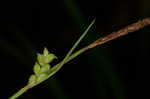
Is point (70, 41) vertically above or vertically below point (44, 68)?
above

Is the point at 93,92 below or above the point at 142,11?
below

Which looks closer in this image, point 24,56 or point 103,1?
point 24,56

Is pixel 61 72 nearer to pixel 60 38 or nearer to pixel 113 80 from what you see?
pixel 60 38

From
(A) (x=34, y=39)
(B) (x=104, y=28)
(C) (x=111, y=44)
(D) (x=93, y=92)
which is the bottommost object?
(D) (x=93, y=92)

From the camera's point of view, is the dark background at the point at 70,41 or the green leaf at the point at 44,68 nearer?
the green leaf at the point at 44,68

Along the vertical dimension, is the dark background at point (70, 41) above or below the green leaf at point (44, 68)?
above

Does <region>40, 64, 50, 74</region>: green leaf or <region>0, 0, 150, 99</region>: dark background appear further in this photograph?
<region>0, 0, 150, 99</region>: dark background

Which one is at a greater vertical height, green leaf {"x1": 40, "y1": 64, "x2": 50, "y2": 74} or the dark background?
the dark background

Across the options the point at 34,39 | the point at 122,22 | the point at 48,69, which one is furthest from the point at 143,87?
the point at 48,69

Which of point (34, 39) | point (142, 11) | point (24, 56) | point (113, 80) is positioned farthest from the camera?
point (34, 39)

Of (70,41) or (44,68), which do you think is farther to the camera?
(70,41)

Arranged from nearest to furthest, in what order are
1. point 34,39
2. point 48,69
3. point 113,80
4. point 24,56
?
point 48,69, point 113,80, point 24,56, point 34,39
